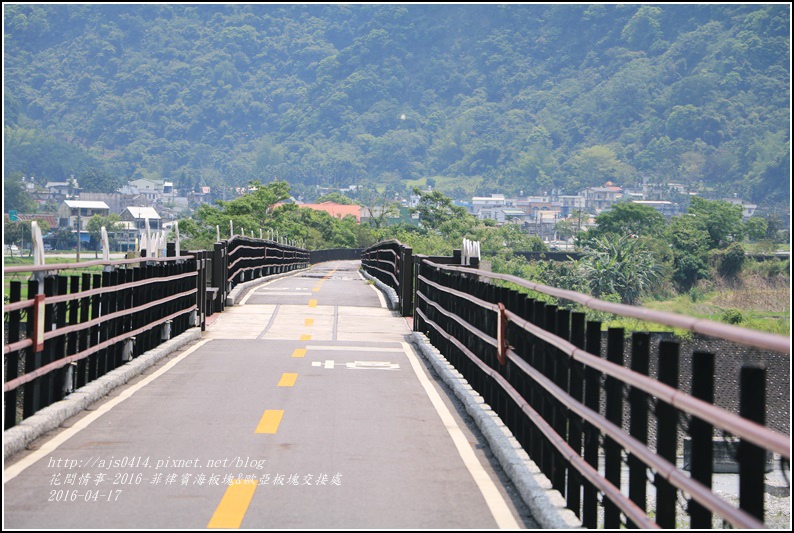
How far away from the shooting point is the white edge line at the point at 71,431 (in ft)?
26.3

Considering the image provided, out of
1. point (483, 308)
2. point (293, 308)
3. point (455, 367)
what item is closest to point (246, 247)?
point (293, 308)

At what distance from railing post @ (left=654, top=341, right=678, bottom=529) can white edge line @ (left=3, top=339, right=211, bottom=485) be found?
466 centimetres

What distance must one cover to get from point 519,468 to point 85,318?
5.23 meters

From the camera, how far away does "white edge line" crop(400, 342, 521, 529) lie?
7.10 m

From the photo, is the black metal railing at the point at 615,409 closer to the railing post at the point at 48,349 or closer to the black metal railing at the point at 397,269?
the railing post at the point at 48,349

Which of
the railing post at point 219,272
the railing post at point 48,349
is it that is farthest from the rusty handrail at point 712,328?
the railing post at point 219,272

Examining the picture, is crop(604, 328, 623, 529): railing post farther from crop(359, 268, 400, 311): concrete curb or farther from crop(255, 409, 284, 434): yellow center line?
crop(359, 268, 400, 311): concrete curb

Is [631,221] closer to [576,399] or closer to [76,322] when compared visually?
[76,322]

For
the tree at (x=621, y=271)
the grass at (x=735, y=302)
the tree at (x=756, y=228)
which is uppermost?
the tree at (x=756, y=228)

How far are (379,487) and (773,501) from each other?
162 ft

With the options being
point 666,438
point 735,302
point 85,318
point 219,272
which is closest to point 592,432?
point 666,438

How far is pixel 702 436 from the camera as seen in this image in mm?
4547

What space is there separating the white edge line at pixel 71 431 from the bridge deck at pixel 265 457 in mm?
A: 18

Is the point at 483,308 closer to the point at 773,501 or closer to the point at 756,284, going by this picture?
the point at 773,501
